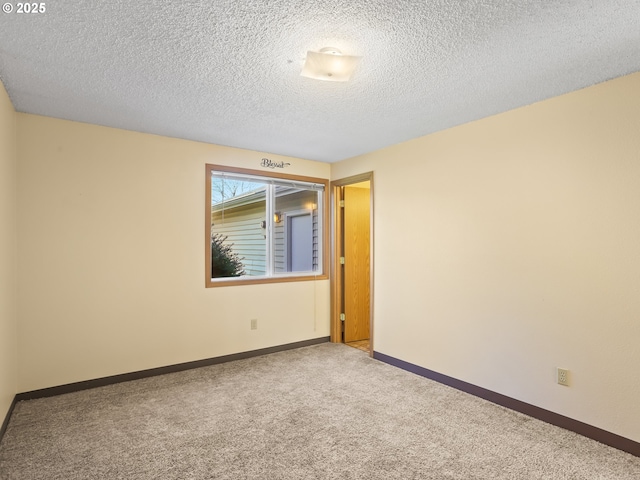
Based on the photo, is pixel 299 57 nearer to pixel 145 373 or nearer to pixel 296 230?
pixel 296 230

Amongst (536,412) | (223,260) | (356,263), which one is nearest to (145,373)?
(223,260)

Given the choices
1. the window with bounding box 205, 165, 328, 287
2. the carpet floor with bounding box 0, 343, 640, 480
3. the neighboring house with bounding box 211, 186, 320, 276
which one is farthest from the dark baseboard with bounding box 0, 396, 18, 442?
the neighboring house with bounding box 211, 186, 320, 276

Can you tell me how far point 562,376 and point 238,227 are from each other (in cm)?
340

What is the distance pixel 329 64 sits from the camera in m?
2.05

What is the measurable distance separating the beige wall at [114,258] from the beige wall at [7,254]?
108 millimetres

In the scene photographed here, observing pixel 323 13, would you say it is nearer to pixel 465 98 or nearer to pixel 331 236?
pixel 465 98

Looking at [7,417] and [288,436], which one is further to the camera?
[7,417]

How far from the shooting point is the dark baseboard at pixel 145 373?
305 centimetres

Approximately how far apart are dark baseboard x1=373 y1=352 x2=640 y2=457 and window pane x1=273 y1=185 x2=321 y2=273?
180 centimetres

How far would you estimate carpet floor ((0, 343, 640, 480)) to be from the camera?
6.81 feet

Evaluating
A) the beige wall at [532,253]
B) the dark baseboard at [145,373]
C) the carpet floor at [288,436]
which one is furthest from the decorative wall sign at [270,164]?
the carpet floor at [288,436]

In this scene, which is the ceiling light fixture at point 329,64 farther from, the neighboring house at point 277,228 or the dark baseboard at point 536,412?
the dark baseboard at point 536,412

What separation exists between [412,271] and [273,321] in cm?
176

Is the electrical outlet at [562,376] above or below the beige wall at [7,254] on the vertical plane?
below
